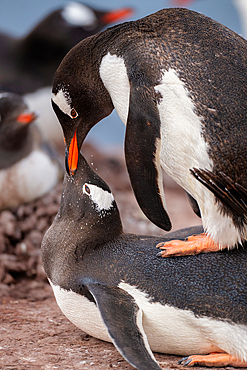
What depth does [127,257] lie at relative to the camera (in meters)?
1.65

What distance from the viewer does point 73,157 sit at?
1841 millimetres

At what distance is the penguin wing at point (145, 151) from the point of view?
4.91 ft

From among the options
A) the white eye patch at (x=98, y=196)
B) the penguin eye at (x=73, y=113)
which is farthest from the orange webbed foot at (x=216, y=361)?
the penguin eye at (x=73, y=113)

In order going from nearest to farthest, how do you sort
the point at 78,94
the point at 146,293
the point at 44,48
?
the point at 146,293
the point at 78,94
the point at 44,48

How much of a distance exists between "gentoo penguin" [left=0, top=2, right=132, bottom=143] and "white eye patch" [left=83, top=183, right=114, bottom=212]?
2.45 m

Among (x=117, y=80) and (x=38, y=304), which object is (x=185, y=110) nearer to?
(x=117, y=80)

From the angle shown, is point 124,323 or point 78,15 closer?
point 124,323

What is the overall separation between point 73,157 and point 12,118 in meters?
1.47

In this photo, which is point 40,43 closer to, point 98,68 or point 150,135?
point 98,68

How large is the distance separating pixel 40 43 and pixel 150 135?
3234mm

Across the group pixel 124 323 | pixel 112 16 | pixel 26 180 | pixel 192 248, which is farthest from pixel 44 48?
pixel 124 323

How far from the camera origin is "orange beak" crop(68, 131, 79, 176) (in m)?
1.82

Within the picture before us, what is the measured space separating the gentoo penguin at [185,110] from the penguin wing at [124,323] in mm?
247

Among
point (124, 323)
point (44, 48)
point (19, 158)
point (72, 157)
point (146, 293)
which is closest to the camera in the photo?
point (124, 323)
